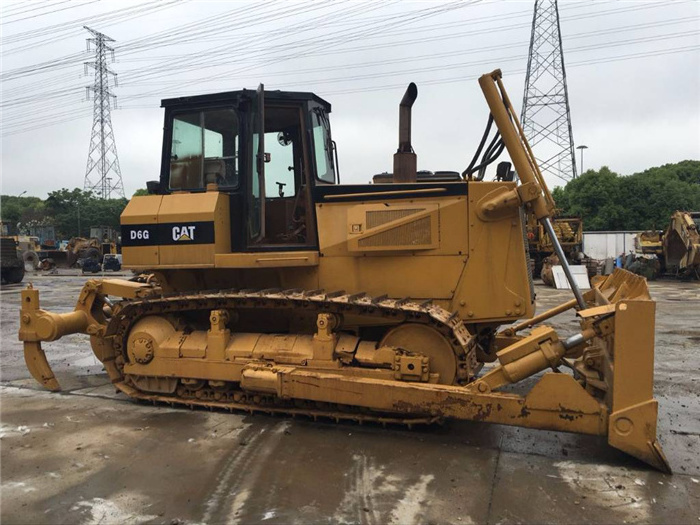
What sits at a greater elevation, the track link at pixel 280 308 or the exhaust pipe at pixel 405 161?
the exhaust pipe at pixel 405 161

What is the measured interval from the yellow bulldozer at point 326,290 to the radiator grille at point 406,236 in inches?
0.5

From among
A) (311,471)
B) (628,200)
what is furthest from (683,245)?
(311,471)

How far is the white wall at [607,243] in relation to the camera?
3225 centimetres

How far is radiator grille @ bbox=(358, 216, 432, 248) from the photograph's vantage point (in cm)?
495

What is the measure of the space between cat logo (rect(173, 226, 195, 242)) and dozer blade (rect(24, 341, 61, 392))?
7.22ft

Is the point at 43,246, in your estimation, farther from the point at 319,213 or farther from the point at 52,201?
the point at 319,213

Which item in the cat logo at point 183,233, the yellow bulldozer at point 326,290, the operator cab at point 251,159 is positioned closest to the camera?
the yellow bulldozer at point 326,290

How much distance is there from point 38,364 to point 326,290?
11.6ft

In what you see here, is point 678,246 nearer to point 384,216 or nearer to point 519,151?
point 519,151

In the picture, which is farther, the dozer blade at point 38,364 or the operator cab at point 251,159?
the dozer blade at point 38,364

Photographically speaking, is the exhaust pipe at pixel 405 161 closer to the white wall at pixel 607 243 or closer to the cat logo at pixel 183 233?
the cat logo at pixel 183 233

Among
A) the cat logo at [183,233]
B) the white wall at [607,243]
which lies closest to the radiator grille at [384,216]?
the cat logo at [183,233]

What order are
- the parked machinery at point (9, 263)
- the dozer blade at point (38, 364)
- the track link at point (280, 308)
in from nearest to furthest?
the track link at point (280, 308), the dozer blade at point (38, 364), the parked machinery at point (9, 263)

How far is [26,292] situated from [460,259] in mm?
4786
